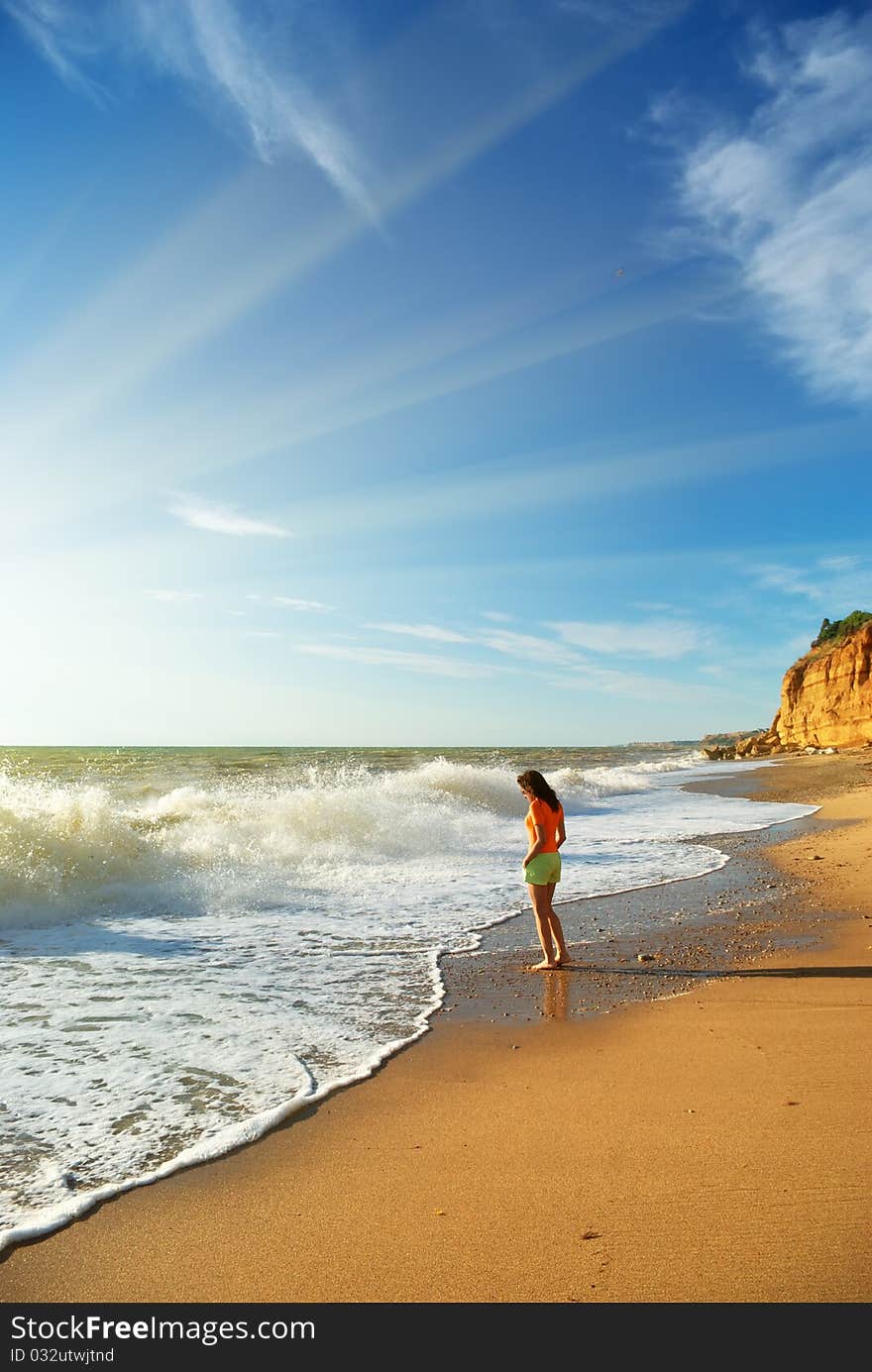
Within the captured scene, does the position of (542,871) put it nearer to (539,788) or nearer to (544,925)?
(544,925)

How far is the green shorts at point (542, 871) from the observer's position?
761cm

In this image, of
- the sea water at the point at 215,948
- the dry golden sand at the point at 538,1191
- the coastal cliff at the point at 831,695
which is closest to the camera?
the dry golden sand at the point at 538,1191

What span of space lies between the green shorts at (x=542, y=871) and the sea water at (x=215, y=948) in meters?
1.04

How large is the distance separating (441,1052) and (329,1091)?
3.03 ft

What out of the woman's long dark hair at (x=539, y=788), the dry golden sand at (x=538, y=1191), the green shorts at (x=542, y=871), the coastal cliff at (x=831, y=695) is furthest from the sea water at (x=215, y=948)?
the coastal cliff at (x=831, y=695)

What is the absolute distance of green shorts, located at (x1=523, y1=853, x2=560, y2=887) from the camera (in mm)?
7613

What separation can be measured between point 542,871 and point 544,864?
8 cm

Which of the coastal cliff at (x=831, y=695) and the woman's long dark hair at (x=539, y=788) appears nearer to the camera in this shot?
the woman's long dark hair at (x=539, y=788)

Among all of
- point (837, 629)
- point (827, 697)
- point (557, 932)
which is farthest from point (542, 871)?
point (837, 629)

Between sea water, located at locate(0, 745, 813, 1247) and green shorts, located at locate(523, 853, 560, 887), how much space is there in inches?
40.7

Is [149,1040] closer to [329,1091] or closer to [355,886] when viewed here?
[329,1091]

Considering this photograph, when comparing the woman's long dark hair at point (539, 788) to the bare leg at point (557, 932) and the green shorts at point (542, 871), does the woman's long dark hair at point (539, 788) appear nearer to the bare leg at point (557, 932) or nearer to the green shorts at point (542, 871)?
the green shorts at point (542, 871)

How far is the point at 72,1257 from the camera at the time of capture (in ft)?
10.2
